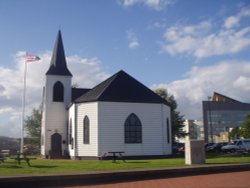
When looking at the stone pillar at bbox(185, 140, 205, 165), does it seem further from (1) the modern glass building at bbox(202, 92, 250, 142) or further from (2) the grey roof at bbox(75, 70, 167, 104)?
(1) the modern glass building at bbox(202, 92, 250, 142)

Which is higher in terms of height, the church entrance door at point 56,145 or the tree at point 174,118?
the tree at point 174,118

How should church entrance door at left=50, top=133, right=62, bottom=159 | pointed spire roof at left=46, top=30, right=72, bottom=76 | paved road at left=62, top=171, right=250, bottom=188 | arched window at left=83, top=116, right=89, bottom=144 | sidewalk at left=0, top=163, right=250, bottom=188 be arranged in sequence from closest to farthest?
paved road at left=62, top=171, right=250, bottom=188, sidewalk at left=0, top=163, right=250, bottom=188, arched window at left=83, top=116, right=89, bottom=144, church entrance door at left=50, top=133, right=62, bottom=159, pointed spire roof at left=46, top=30, right=72, bottom=76

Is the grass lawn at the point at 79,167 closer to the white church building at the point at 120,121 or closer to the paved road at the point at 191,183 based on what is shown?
the paved road at the point at 191,183

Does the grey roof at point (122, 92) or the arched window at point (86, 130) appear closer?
the grey roof at point (122, 92)

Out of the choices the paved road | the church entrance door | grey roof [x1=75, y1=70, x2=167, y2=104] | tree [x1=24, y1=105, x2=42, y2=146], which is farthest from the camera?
tree [x1=24, y1=105, x2=42, y2=146]

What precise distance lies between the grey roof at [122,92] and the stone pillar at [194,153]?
1204cm

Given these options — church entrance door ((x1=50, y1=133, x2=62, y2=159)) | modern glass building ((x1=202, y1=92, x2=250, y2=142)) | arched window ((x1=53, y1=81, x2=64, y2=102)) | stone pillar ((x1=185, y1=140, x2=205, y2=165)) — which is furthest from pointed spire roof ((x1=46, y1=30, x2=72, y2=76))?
modern glass building ((x1=202, y1=92, x2=250, y2=142))

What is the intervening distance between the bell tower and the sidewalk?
24752mm

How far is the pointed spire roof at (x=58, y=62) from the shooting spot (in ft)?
141

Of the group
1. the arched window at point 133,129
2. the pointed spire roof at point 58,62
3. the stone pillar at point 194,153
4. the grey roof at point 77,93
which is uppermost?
the pointed spire roof at point 58,62

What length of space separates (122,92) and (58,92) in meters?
11.3

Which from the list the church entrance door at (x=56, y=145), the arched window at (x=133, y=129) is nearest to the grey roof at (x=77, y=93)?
the church entrance door at (x=56, y=145)

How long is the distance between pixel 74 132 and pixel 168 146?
9424mm

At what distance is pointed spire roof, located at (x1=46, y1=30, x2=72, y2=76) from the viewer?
43.1 m
